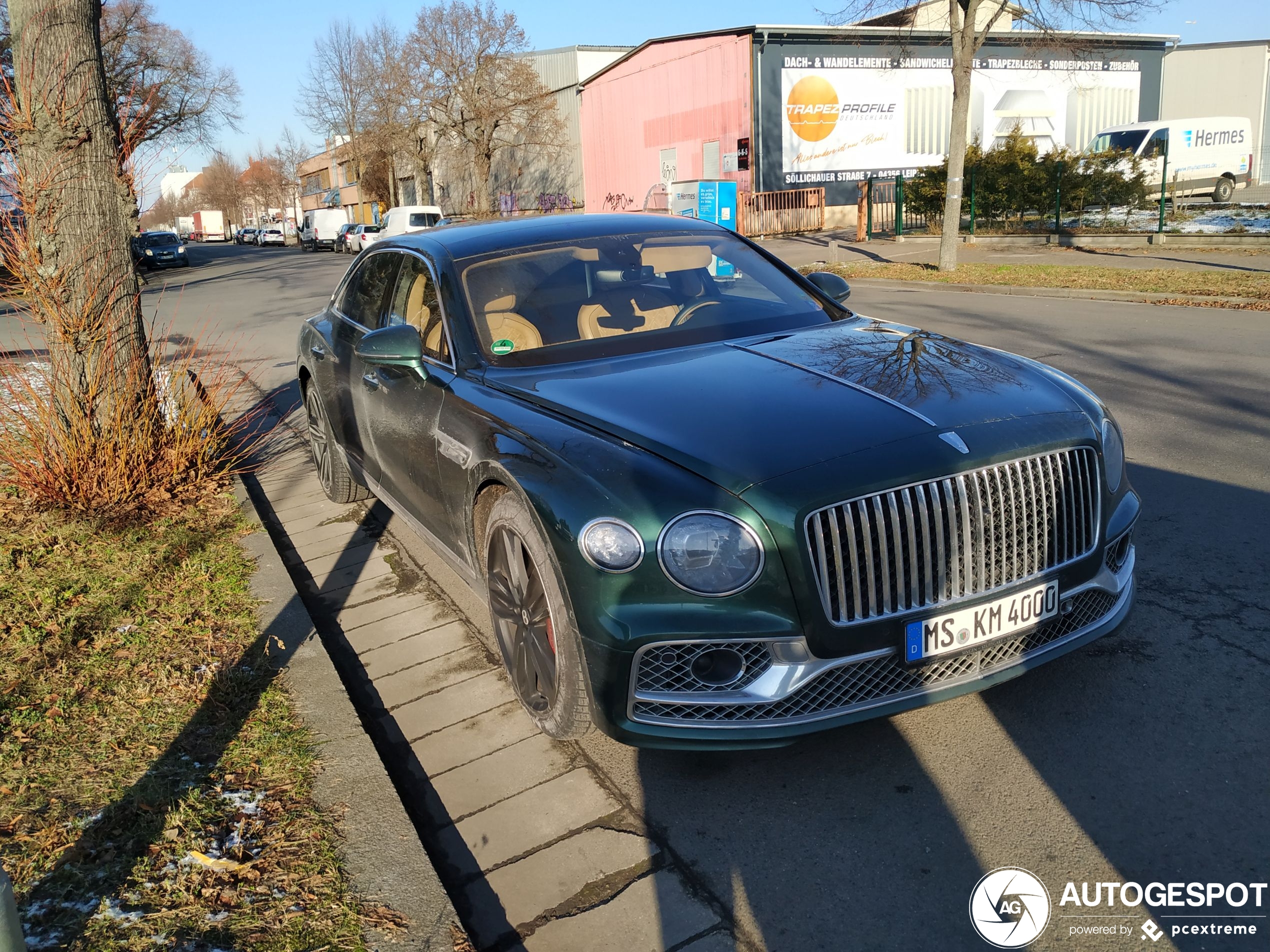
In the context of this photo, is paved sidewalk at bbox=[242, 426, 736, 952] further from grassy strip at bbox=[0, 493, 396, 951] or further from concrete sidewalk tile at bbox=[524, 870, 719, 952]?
grassy strip at bbox=[0, 493, 396, 951]

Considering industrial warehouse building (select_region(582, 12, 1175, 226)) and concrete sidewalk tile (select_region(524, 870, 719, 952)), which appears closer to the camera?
concrete sidewalk tile (select_region(524, 870, 719, 952))

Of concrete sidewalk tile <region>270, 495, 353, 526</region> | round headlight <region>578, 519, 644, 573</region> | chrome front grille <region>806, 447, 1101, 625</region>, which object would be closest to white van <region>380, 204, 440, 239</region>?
concrete sidewalk tile <region>270, 495, 353, 526</region>

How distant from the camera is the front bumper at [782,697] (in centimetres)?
272

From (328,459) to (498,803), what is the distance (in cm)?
367

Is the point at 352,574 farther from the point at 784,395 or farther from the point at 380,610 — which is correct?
the point at 784,395

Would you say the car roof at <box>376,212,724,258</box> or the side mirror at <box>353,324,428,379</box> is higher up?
the car roof at <box>376,212,724,258</box>

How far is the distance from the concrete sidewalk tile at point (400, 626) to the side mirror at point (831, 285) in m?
2.29

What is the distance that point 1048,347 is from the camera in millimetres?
9844

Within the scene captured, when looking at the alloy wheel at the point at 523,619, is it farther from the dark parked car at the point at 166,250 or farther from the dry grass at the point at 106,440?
the dark parked car at the point at 166,250

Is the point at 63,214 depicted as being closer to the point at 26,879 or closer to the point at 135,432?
the point at 135,432

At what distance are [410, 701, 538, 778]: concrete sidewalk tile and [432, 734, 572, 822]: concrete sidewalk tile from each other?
4 cm

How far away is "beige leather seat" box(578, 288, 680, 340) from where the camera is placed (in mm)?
4098

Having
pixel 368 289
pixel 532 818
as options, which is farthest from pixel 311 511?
pixel 532 818

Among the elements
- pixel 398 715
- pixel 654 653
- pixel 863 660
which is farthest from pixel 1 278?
pixel 863 660
